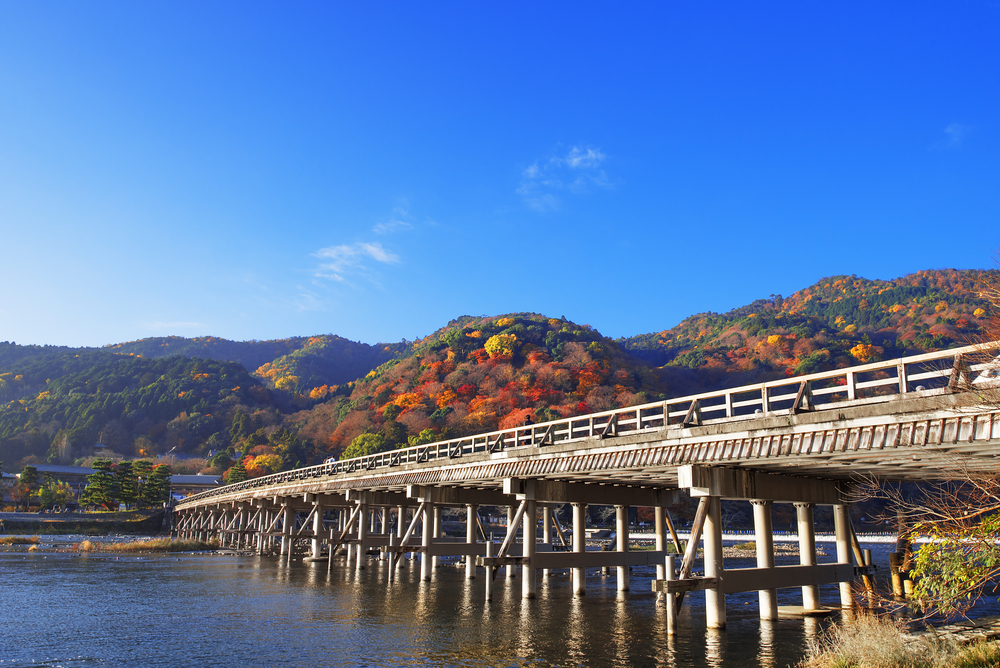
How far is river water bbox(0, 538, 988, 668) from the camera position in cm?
1520

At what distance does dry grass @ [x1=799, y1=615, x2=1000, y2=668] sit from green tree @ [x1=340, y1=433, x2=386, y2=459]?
8321cm

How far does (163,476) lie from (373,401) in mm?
35596

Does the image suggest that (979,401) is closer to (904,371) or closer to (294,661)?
(904,371)

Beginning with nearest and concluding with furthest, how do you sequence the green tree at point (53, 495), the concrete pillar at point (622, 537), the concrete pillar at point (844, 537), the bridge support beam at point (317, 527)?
1. the concrete pillar at point (844, 537)
2. the concrete pillar at point (622, 537)
3. the bridge support beam at point (317, 527)
4. the green tree at point (53, 495)

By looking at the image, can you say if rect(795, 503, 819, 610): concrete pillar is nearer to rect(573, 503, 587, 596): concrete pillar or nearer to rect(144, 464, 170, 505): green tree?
rect(573, 503, 587, 596): concrete pillar

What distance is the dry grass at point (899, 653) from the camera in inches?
435

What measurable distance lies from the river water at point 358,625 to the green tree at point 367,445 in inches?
2269

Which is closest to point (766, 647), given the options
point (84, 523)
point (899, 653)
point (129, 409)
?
point (899, 653)

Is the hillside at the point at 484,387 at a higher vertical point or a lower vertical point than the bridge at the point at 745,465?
higher

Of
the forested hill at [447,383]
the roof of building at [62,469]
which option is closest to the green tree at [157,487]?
the forested hill at [447,383]

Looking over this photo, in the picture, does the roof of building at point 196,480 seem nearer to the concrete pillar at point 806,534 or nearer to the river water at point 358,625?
the river water at point 358,625

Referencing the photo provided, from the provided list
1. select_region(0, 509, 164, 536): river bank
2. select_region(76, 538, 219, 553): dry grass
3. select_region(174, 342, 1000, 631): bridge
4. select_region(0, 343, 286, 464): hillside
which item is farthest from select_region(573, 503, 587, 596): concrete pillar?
select_region(0, 343, 286, 464): hillside

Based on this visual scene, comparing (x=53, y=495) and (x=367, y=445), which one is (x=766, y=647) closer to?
(x=367, y=445)

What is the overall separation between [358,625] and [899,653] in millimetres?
14328
